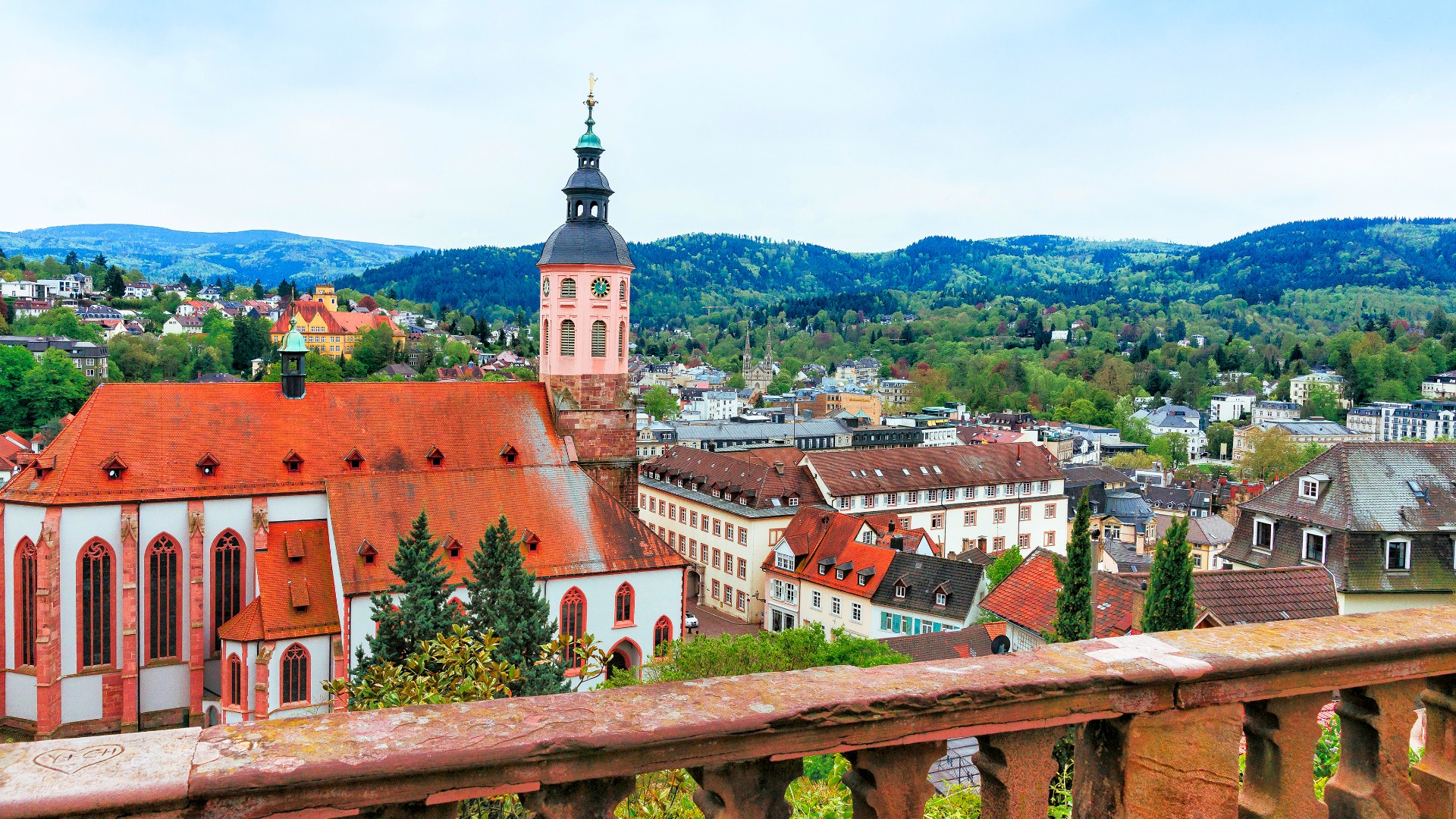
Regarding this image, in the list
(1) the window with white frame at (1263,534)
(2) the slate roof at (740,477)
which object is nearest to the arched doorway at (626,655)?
(1) the window with white frame at (1263,534)

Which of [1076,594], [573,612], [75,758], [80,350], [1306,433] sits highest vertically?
[80,350]

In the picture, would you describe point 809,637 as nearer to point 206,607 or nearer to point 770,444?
point 206,607

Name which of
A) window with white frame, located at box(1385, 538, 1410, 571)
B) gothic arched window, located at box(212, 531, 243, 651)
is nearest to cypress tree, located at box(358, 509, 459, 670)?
gothic arched window, located at box(212, 531, 243, 651)

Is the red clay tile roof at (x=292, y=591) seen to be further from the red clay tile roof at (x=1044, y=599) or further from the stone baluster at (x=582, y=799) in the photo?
the stone baluster at (x=582, y=799)

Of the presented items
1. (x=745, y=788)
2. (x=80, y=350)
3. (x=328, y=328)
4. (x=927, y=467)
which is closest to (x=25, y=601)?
(x=745, y=788)

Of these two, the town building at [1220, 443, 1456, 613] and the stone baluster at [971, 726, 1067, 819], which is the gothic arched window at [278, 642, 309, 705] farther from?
the stone baluster at [971, 726, 1067, 819]

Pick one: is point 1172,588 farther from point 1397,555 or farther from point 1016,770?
point 1016,770

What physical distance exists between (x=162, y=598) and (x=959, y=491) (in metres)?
43.8

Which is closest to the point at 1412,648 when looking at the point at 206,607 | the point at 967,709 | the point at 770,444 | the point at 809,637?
the point at 967,709

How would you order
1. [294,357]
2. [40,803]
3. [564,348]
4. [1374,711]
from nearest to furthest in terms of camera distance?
→ [40,803]
[1374,711]
[294,357]
[564,348]

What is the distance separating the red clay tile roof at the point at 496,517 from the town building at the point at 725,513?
59.6 feet

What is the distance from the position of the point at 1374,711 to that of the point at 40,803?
3.91 meters

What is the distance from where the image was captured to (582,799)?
2.60 m

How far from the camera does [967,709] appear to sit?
9.25 feet
